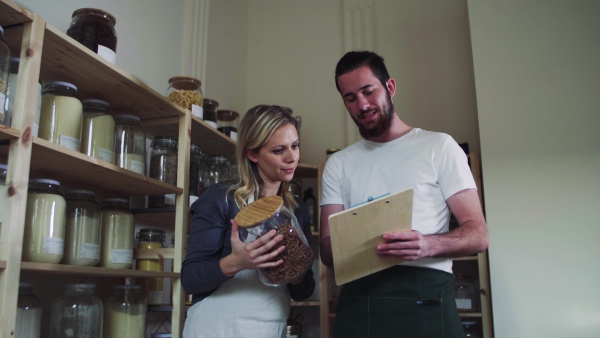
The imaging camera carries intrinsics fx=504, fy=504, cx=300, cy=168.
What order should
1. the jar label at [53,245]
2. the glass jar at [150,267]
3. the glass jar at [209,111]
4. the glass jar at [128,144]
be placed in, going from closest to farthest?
the jar label at [53,245] < the glass jar at [128,144] < the glass jar at [150,267] < the glass jar at [209,111]

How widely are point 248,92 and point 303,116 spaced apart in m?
0.43

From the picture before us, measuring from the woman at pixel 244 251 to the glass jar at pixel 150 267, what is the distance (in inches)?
25.8

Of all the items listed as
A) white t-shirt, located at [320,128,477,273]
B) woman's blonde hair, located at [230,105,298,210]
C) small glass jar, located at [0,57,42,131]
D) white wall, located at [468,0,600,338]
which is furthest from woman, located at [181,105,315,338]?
white wall, located at [468,0,600,338]

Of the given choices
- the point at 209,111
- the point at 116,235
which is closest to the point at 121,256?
the point at 116,235

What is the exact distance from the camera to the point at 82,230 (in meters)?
1.43

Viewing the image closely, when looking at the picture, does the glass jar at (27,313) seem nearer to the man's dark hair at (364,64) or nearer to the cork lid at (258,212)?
the cork lid at (258,212)

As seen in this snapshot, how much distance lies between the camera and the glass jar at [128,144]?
1.62 meters

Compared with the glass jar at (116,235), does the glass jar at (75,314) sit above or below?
below

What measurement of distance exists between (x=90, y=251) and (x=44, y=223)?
198 mm

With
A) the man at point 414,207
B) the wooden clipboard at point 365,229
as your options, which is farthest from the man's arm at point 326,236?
the wooden clipboard at point 365,229

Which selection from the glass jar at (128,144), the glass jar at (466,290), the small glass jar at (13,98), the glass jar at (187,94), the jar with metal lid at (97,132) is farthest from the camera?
the glass jar at (466,290)

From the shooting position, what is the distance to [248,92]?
3.40m

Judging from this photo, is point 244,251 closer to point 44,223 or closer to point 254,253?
point 254,253

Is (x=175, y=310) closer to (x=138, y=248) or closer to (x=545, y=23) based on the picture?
(x=138, y=248)
